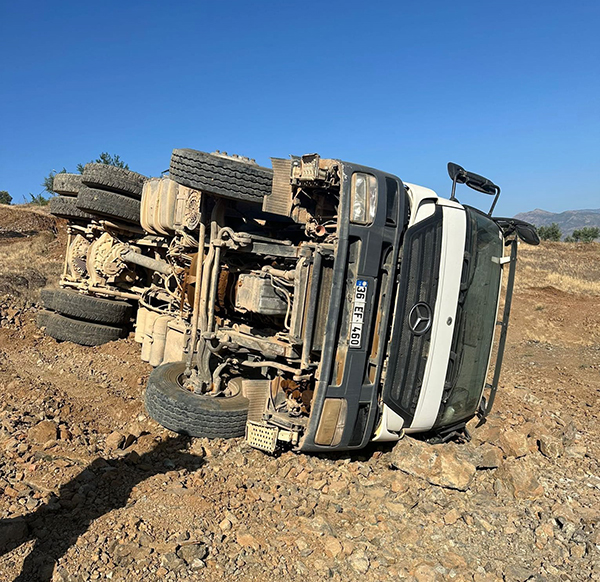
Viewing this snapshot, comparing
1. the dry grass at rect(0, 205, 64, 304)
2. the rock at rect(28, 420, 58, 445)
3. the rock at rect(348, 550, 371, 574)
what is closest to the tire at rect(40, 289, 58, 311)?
the dry grass at rect(0, 205, 64, 304)

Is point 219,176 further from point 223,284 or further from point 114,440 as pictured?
point 114,440

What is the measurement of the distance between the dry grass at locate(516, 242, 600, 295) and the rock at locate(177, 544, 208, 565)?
1453 centimetres

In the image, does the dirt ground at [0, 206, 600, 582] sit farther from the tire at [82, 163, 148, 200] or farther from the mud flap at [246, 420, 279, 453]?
the tire at [82, 163, 148, 200]

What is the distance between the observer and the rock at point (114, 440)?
4004 mm

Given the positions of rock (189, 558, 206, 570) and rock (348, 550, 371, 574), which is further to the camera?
rock (348, 550, 371, 574)

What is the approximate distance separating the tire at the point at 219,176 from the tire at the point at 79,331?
358 cm

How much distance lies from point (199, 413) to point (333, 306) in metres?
1.55

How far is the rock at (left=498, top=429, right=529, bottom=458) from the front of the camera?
409 cm

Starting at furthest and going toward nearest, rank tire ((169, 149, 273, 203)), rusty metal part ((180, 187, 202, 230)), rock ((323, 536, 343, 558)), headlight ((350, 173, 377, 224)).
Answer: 1. rusty metal part ((180, 187, 202, 230))
2. tire ((169, 149, 273, 203))
3. headlight ((350, 173, 377, 224))
4. rock ((323, 536, 343, 558))

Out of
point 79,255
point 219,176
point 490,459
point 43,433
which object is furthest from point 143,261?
point 490,459

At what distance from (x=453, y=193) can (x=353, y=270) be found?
48.0 inches

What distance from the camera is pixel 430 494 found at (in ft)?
11.6

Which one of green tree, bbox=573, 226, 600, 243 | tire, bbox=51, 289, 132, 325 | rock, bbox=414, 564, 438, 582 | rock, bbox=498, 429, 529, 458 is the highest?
green tree, bbox=573, 226, 600, 243

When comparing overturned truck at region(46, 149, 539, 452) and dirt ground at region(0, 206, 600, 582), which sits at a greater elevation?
overturned truck at region(46, 149, 539, 452)
